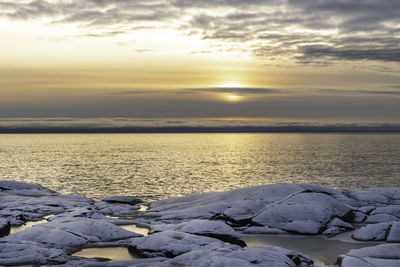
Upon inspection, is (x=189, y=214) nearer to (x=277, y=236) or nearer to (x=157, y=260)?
(x=277, y=236)

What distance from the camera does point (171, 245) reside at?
18.8 metres

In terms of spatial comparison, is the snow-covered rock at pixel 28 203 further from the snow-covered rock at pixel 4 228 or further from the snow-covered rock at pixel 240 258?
the snow-covered rock at pixel 240 258

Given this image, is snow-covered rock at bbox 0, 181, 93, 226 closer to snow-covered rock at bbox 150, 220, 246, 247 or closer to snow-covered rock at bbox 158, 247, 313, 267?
snow-covered rock at bbox 150, 220, 246, 247

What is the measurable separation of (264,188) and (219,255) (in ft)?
50.6

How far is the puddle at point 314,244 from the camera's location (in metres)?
20.1

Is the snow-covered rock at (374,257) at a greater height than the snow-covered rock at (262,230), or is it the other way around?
the snow-covered rock at (374,257)

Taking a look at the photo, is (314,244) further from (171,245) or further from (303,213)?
(171,245)

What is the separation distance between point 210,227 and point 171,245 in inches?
150

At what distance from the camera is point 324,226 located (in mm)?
25188

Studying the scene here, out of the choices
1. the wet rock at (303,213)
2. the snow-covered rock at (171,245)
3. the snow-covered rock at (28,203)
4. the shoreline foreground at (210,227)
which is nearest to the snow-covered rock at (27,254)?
the shoreline foreground at (210,227)

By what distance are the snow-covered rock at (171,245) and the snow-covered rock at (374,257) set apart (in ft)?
15.5

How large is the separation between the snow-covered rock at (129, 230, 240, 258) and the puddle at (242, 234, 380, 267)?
3.90 m

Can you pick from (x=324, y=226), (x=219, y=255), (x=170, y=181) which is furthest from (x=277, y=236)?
(x=170, y=181)

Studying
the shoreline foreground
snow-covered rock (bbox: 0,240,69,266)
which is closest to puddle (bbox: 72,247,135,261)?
the shoreline foreground
